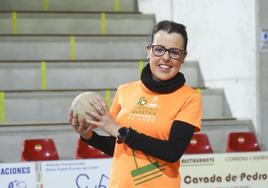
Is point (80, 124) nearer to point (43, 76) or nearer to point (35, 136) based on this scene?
point (35, 136)

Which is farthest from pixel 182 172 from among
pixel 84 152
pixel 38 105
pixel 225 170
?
pixel 38 105

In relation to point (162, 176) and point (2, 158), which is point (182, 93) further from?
point (2, 158)

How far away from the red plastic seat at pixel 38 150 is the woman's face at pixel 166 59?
3.77 m

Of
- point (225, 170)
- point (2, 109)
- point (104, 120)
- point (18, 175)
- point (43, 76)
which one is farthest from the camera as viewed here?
point (43, 76)

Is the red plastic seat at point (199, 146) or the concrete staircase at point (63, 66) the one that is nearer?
the red plastic seat at point (199, 146)

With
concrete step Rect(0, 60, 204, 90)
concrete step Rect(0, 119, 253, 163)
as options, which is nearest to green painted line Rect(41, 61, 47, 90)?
concrete step Rect(0, 60, 204, 90)

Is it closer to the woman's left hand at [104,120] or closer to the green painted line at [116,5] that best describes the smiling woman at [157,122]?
the woman's left hand at [104,120]

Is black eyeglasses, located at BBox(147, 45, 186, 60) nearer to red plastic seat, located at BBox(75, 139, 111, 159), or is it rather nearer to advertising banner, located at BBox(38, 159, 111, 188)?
advertising banner, located at BBox(38, 159, 111, 188)

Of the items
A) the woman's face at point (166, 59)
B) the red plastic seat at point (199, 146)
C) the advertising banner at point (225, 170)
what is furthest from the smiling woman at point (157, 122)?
the red plastic seat at point (199, 146)

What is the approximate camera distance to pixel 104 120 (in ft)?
6.68

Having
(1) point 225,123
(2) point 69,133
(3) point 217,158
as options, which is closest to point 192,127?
(3) point 217,158

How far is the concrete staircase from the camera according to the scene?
677 cm

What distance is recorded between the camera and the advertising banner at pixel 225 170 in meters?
5.27

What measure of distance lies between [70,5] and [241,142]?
428cm
